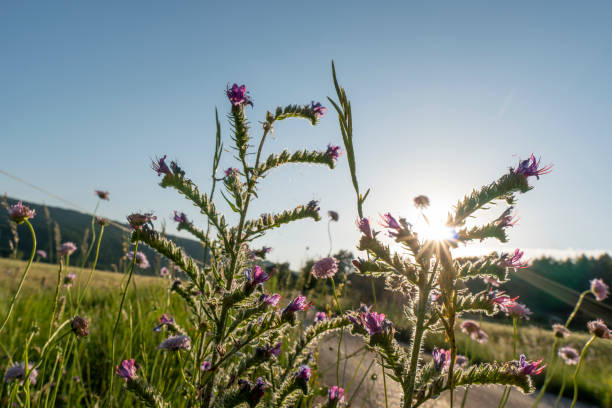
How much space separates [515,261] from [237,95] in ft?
4.01

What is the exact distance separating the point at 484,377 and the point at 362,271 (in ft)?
1.44

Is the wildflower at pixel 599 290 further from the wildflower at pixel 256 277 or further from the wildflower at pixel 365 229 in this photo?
the wildflower at pixel 256 277

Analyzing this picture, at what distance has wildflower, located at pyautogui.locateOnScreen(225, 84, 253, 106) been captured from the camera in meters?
1.45

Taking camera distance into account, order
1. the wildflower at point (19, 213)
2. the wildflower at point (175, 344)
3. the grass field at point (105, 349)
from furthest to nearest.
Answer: the grass field at point (105, 349), the wildflower at point (175, 344), the wildflower at point (19, 213)

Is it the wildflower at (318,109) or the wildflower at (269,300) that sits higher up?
the wildflower at (318,109)

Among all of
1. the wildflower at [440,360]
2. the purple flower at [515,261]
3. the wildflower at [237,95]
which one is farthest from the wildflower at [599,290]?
the wildflower at [237,95]

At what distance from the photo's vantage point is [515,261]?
1072 mm

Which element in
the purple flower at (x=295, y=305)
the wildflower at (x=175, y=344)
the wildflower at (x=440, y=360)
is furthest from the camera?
the wildflower at (x=175, y=344)

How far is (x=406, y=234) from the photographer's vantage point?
3.08 feet

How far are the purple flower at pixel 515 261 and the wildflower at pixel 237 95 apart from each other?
3.80 ft

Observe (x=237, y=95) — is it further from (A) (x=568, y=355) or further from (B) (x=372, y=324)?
(A) (x=568, y=355)

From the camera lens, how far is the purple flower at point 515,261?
1.04 metres

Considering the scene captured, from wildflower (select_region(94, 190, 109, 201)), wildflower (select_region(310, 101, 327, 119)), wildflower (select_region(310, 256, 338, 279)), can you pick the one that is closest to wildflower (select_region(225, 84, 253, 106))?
wildflower (select_region(310, 101, 327, 119))

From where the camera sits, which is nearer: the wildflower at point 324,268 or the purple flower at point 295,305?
the purple flower at point 295,305
